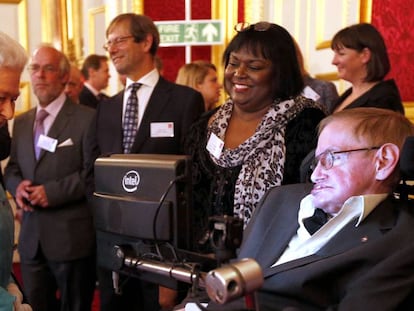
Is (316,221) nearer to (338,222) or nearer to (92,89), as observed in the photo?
(338,222)

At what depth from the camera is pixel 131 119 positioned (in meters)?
2.66

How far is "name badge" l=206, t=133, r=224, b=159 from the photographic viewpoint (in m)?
2.10

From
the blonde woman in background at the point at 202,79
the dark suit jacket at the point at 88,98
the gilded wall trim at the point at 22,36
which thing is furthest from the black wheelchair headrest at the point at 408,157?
the gilded wall trim at the point at 22,36

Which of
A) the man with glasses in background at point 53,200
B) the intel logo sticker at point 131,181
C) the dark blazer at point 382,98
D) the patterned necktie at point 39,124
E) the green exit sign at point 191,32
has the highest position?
the green exit sign at point 191,32

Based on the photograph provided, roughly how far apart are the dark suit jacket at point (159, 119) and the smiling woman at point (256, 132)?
47 cm

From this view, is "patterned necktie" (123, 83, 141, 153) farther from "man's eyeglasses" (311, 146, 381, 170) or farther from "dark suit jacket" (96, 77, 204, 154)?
"man's eyeglasses" (311, 146, 381, 170)

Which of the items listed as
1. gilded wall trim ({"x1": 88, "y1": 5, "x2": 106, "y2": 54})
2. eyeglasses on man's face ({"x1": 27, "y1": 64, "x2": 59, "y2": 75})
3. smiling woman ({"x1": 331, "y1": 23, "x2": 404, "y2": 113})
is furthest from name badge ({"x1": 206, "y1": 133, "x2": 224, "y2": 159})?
gilded wall trim ({"x1": 88, "y1": 5, "x2": 106, "y2": 54})

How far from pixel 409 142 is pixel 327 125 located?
0.27 m

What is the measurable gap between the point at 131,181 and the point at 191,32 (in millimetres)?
5059

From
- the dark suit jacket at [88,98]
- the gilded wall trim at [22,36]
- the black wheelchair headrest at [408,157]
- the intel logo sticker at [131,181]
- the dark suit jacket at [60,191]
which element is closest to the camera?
the intel logo sticker at [131,181]

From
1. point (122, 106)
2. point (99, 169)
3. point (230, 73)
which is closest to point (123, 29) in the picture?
point (122, 106)

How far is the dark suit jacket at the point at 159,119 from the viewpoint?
8.54 feet

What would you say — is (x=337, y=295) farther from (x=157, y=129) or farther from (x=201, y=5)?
(x=201, y=5)

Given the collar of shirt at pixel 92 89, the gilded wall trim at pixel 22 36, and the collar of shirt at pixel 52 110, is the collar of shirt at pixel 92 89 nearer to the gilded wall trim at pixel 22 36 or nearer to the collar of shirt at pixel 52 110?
the gilded wall trim at pixel 22 36
